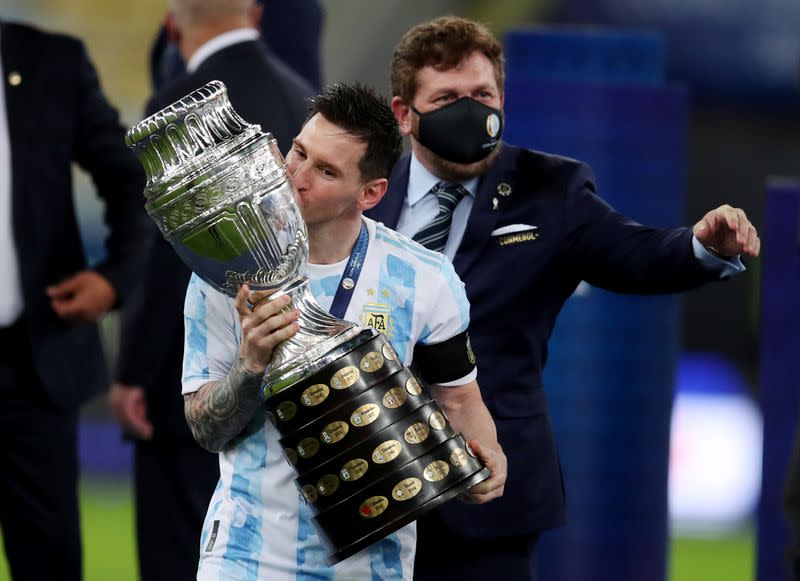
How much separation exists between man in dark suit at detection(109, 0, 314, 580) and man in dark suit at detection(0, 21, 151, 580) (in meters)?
0.12

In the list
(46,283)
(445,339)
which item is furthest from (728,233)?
(46,283)

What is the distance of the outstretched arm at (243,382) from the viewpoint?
2.19m

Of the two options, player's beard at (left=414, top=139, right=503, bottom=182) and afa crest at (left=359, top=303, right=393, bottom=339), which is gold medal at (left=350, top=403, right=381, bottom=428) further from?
player's beard at (left=414, top=139, right=503, bottom=182)

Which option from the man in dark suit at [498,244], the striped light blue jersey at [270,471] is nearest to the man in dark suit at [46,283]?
the man in dark suit at [498,244]

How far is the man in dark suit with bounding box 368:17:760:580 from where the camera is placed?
3.00 meters

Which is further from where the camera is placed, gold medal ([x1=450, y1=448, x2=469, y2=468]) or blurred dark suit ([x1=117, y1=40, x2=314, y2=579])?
blurred dark suit ([x1=117, y1=40, x2=314, y2=579])

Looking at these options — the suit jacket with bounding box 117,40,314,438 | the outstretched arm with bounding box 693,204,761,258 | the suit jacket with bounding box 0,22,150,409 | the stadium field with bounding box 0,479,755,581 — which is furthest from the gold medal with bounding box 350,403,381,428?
the stadium field with bounding box 0,479,755,581

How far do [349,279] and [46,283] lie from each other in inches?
61.4

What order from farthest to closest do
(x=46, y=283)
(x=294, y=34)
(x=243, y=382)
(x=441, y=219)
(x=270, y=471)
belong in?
(x=294, y=34) < (x=46, y=283) < (x=441, y=219) < (x=270, y=471) < (x=243, y=382)

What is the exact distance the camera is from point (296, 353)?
2.21 meters

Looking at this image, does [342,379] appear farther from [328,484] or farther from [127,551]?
[127,551]

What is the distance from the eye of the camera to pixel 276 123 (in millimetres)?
3629


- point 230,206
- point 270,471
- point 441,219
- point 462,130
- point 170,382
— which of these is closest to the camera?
point 230,206

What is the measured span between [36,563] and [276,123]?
1.25 m
